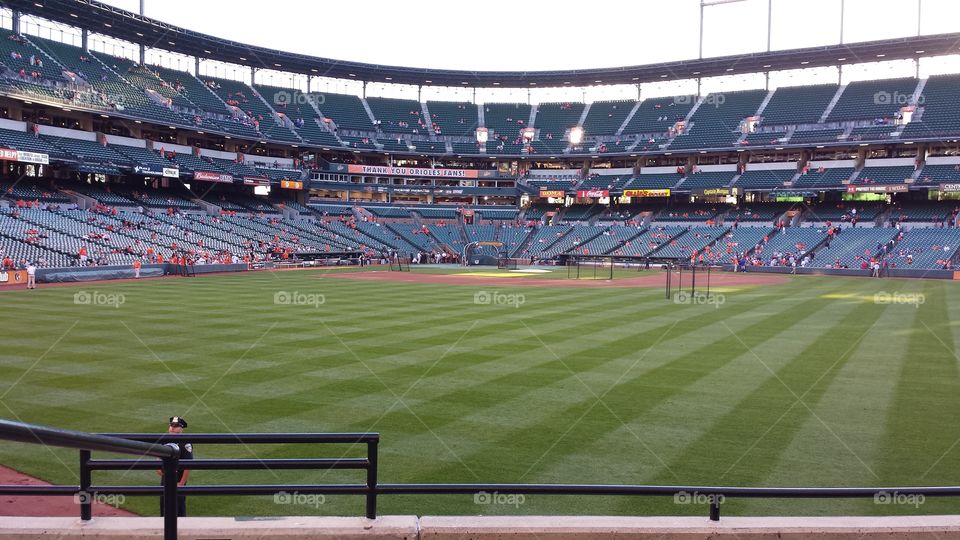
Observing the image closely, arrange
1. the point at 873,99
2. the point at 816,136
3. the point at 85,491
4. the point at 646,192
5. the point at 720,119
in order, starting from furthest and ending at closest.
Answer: the point at 720,119 → the point at 646,192 → the point at 873,99 → the point at 816,136 → the point at 85,491

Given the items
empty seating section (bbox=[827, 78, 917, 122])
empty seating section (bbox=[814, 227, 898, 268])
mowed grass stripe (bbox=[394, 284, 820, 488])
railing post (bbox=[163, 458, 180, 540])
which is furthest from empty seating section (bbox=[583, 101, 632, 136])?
railing post (bbox=[163, 458, 180, 540])

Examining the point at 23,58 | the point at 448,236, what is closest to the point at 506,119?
the point at 448,236

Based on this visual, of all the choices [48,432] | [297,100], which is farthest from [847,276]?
[297,100]

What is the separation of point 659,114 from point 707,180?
15161mm

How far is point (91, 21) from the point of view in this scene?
2709 inches

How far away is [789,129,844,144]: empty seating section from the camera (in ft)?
246

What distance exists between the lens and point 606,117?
322 feet

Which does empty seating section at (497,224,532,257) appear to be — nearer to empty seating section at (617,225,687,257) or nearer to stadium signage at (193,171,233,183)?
empty seating section at (617,225,687,257)

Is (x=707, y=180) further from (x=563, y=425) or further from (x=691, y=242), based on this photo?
(x=563, y=425)

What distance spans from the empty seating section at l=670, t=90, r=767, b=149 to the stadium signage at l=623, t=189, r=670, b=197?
606cm

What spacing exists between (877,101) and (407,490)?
290ft

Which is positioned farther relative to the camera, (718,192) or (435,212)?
(435,212)

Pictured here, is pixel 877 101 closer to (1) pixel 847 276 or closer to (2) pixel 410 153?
(1) pixel 847 276

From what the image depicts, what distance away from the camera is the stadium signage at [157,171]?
66000 mm
